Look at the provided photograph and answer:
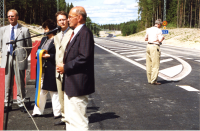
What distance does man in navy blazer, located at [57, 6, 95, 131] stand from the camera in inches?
133

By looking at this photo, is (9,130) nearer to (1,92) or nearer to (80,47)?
(1,92)

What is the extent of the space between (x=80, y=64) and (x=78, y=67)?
0.05m

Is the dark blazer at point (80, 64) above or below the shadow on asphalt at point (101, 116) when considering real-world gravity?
above

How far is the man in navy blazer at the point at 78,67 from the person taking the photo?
3379 millimetres

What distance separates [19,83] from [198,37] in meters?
36.5

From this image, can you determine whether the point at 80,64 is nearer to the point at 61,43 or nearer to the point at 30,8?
the point at 61,43

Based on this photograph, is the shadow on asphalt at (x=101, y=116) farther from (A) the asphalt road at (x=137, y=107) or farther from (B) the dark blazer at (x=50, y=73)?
(B) the dark blazer at (x=50, y=73)

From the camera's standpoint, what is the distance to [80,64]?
11.1 ft

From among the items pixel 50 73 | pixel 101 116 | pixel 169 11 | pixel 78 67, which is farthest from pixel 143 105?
pixel 169 11

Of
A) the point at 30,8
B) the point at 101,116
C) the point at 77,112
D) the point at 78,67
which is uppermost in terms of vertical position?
the point at 30,8

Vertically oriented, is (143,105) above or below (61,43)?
below

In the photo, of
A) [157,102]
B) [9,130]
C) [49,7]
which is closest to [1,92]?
[9,130]

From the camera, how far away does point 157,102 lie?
242 inches

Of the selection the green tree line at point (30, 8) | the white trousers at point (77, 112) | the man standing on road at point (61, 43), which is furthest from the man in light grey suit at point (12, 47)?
the green tree line at point (30, 8)
